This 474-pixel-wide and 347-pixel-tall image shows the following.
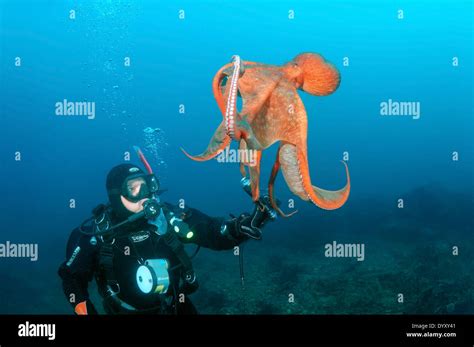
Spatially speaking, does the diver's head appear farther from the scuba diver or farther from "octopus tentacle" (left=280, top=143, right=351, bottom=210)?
"octopus tentacle" (left=280, top=143, right=351, bottom=210)

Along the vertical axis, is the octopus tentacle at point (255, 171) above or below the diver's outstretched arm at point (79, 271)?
above

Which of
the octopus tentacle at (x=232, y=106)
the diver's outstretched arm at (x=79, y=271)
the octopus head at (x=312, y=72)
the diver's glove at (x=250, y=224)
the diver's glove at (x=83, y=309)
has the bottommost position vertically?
the diver's glove at (x=83, y=309)

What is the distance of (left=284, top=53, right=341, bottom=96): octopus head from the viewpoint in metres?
2.98

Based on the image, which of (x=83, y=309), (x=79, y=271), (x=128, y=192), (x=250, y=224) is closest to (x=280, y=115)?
(x=250, y=224)

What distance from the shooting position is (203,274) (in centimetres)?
1500

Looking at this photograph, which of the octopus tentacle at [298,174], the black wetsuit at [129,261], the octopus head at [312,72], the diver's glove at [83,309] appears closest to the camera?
the octopus tentacle at [298,174]

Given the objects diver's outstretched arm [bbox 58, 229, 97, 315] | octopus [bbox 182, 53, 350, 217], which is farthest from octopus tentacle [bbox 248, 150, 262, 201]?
diver's outstretched arm [bbox 58, 229, 97, 315]

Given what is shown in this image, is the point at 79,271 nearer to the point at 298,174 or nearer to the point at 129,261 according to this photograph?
the point at 129,261

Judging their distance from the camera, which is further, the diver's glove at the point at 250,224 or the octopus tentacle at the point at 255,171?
the diver's glove at the point at 250,224

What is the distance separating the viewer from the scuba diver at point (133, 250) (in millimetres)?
4367

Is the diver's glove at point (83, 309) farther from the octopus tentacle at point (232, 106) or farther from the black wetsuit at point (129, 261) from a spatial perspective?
the octopus tentacle at point (232, 106)

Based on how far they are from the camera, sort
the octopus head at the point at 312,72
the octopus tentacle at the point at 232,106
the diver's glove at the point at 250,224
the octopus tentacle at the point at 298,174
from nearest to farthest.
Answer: the octopus tentacle at the point at 232,106, the octopus tentacle at the point at 298,174, the octopus head at the point at 312,72, the diver's glove at the point at 250,224

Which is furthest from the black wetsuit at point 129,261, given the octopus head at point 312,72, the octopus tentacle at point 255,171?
the octopus head at point 312,72

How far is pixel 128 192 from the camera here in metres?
4.48
